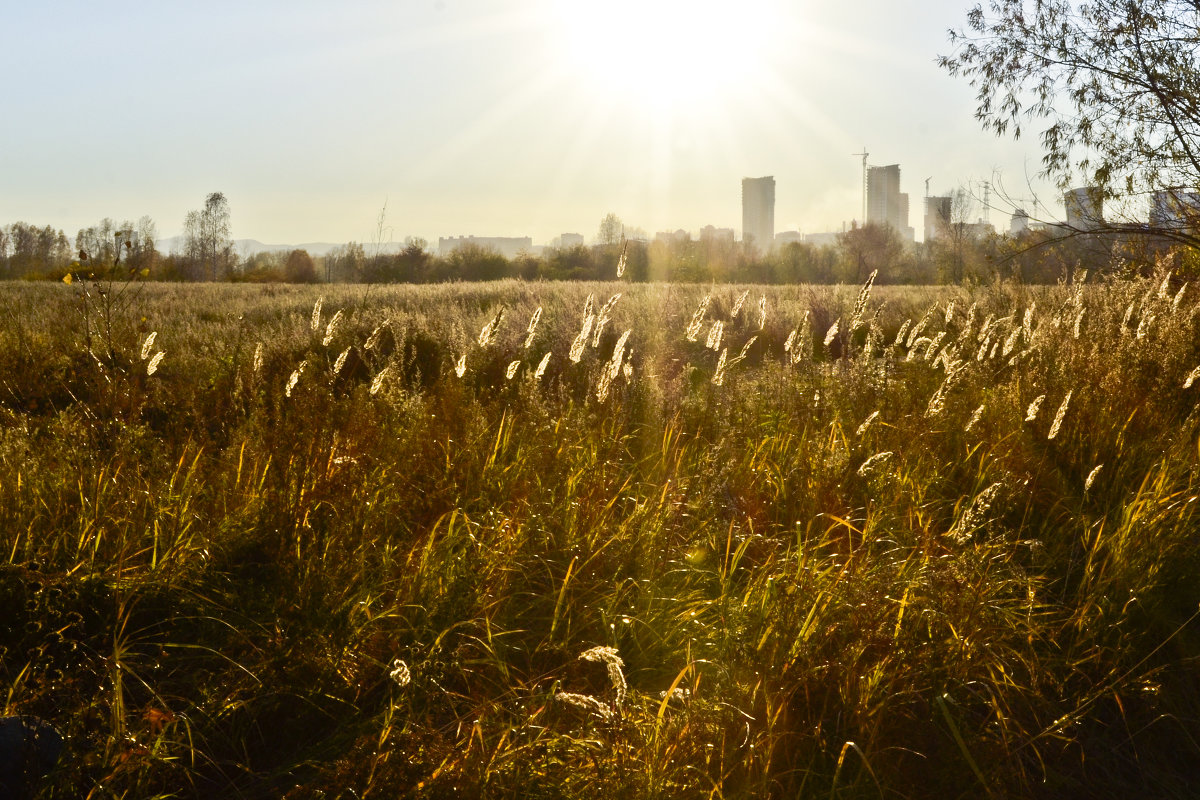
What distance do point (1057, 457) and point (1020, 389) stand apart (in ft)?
2.57

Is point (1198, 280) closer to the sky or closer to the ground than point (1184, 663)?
closer to the sky

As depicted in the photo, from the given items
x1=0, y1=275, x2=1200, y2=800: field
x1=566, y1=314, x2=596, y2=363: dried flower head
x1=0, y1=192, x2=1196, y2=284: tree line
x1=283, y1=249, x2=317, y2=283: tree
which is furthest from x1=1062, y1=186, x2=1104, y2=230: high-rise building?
x1=283, y1=249, x2=317, y2=283: tree

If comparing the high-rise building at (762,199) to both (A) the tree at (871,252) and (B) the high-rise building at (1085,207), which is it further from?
(B) the high-rise building at (1085,207)

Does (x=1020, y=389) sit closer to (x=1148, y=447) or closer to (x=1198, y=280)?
(x=1148, y=447)

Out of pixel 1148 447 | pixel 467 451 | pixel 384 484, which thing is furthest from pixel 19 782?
pixel 1148 447

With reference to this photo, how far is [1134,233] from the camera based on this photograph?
10211mm

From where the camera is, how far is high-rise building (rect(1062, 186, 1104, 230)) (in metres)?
10.2

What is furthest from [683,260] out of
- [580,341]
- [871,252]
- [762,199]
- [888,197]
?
[762,199]

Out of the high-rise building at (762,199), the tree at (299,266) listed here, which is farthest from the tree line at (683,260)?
the high-rise building at (762,199)

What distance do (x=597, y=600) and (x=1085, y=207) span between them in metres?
9.70

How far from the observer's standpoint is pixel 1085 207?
33.9 feet

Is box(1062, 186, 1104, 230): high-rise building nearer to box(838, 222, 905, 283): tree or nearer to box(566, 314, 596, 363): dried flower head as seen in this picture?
box(566, 314, 596, 363): dried flower head

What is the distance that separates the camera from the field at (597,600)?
242cm

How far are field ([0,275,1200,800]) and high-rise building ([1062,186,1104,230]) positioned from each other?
611 cm
